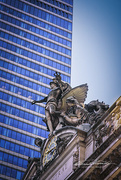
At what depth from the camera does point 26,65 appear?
289 ft

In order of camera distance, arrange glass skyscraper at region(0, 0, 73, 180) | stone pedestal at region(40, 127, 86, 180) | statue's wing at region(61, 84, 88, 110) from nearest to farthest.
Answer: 1. stone pedestal at region(40, 127, 86, 180)
2. statue's wing at region(61, 84, 88, 110)
3. glass skyscraper at region(0, 0, 73, 180)

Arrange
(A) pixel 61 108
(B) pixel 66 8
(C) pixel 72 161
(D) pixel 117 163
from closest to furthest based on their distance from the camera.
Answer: (D) pixel 117 163 → (C) pixel 72 161 → (A) pixel 61 108 → (B) pixel 66 8

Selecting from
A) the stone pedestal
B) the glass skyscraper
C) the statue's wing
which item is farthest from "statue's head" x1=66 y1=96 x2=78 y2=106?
the glass skyscraper

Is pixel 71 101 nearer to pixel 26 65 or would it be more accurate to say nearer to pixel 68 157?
pixel 68 157

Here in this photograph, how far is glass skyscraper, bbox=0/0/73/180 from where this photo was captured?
262 feet

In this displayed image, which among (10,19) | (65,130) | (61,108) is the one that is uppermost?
(10,19)

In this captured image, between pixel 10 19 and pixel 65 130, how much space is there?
200 ft

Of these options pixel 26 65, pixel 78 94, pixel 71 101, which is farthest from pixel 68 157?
pixel 26 65

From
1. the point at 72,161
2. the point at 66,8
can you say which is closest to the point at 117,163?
the point at 72,161

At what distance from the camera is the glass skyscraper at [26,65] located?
8000 centimetres

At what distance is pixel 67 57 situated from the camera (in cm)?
9194

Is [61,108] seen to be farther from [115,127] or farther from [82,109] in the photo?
[115,127]

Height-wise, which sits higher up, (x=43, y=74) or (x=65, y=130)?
(x=43, y=74)

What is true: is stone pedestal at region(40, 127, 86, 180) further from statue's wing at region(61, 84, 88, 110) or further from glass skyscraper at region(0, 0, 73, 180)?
glass skyscraper at region(0, 0, 73, 180)
